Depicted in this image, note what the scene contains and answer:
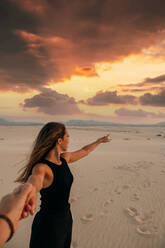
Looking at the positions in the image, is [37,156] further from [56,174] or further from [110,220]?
[110,220]

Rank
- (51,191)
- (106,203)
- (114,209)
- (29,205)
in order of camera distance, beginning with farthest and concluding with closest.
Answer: (106,203) → (114,209) → (51,191) → (29,205)

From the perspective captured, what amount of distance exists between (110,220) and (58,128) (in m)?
3.66

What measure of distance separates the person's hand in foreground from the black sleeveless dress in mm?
1044

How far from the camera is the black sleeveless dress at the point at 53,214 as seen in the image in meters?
2.12

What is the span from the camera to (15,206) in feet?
3.08

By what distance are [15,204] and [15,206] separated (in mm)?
12

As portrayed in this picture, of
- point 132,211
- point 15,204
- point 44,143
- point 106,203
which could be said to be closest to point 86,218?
point 106,203

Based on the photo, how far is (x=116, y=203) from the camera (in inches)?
220

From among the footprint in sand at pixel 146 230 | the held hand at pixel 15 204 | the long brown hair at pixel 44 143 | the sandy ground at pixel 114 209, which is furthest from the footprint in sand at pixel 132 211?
the held hand at pixel 15 204

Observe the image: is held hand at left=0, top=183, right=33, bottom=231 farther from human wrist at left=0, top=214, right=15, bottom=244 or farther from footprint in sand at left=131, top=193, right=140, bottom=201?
footprint in sand at left=131, top=193, right=140, bottom=201

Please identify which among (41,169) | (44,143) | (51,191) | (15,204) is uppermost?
(44,143)

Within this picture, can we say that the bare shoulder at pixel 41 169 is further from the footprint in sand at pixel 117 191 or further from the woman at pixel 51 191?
the footprint in sand at pixel 117 191

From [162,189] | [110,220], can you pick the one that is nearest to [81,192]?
[110,220]

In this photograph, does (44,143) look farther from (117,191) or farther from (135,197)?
(117,191)
